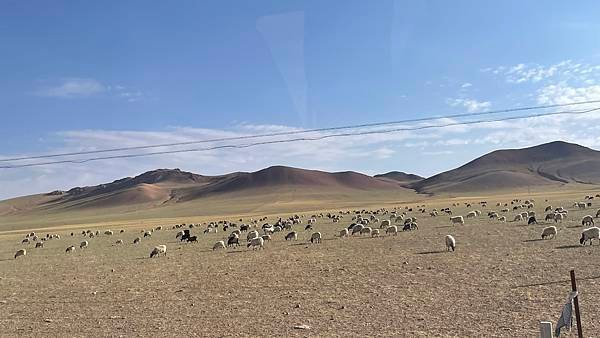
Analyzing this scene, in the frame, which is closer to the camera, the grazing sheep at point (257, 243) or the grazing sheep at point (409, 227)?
the grazing sheep at point (257, 243)

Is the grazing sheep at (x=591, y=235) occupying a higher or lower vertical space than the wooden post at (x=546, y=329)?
lower

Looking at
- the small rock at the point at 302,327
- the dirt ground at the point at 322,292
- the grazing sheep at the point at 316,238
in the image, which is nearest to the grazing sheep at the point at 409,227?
the grazing sheep at the point at 316,238

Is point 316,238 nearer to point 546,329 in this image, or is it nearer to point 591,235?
point 591,235

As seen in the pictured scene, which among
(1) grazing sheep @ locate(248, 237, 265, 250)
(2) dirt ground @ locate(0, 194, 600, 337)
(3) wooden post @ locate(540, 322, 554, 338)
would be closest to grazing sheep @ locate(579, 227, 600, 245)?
(2) dirt ground @ locate(0, 194, 600, 337)

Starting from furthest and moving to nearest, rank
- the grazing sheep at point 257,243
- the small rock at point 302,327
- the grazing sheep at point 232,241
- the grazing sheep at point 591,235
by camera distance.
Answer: the grazing sheep at point 232,241 < the grazing sheep at point 257,243 < the grazing sheep at point 591,235 < the small rock at point 302,327

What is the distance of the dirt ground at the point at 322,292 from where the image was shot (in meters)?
11.9

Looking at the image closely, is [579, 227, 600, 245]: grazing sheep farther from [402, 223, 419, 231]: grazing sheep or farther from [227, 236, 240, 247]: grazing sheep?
[227, 236, 240, 247]: grazing sheep

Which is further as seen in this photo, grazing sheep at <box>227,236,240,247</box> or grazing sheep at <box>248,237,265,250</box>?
grazing sheep at <box>227,236,240,247</box>

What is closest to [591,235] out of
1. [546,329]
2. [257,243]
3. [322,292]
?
[322,292]

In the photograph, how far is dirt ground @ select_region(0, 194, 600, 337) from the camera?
39.2ft

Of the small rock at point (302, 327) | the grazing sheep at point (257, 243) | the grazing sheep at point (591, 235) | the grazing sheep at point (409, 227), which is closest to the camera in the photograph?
the small rock at point (302, 327)

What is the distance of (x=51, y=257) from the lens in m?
33.7

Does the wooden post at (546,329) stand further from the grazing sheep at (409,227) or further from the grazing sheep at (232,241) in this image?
the grazing sheep at (409,227)

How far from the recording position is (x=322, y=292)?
15805 millimetres
